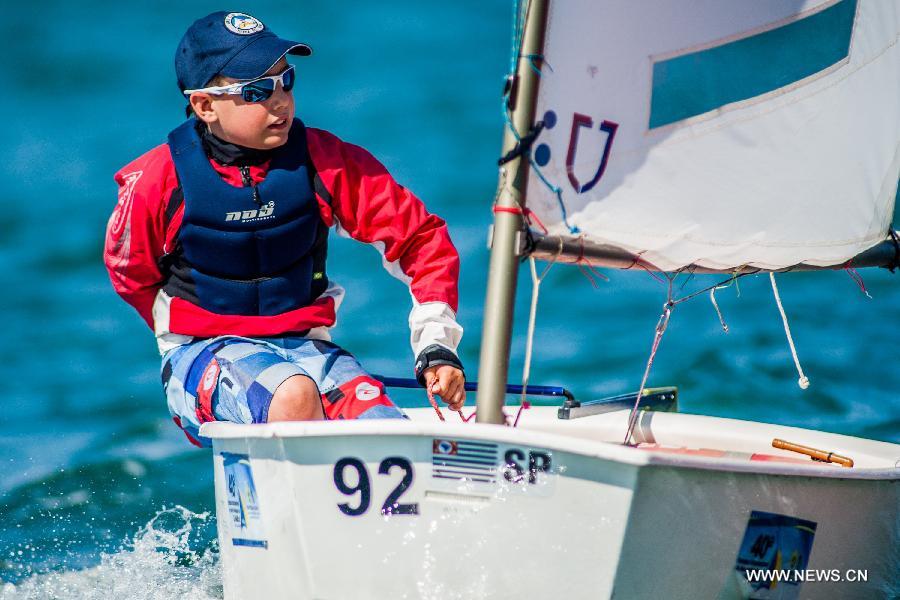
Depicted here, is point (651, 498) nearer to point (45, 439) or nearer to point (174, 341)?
point (174, 341)

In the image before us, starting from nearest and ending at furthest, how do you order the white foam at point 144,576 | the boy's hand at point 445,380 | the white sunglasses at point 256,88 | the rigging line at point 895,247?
the boy's hand at point 445,380
the white sunglasses at point 256,88
the rigging line at point 895,247
the white foam at point 144,576

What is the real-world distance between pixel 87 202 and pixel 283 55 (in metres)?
4.70

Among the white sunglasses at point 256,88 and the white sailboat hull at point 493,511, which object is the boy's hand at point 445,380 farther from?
the white sunglasses at point 256,88

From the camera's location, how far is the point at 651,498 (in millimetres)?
2092

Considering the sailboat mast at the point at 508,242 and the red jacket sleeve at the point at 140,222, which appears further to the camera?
the red jacket sleeve at the point at 140,222

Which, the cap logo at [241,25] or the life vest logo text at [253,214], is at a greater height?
the cap logo at [241,25]

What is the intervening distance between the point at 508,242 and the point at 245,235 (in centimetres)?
73

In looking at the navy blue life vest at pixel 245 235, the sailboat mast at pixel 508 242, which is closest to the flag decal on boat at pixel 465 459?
the sailboat mast at pixel 508 242

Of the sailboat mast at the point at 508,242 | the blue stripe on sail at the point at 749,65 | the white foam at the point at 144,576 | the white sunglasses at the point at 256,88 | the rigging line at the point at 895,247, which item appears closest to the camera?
the sailboat mast at the point at 508,242

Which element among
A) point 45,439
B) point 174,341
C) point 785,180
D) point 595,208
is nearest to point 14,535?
point 45,439

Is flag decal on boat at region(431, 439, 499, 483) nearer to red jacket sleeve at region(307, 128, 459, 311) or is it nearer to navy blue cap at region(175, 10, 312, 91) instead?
red jacket sleeve at region(307, 128, 459, 311)

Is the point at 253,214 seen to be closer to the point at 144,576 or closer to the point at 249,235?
the point at 249,235

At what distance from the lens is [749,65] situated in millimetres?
2520

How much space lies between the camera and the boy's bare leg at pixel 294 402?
8.13 feet
